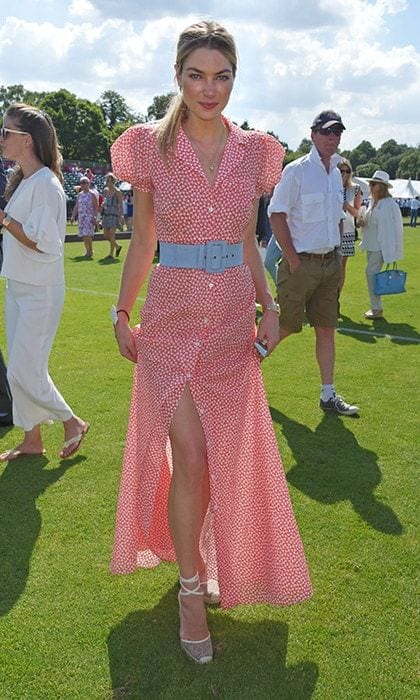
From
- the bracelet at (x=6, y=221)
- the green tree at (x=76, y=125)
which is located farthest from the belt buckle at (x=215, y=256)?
the green tree at (x=76, y=125)

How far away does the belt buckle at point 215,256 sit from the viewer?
2838 millimetres

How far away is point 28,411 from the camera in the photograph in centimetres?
478

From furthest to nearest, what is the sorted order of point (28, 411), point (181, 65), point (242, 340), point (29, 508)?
point (28, 411)
point (29, 508)
point (242, 340)
point (181, 65)

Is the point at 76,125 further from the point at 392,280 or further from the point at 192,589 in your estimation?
the point at 192,589

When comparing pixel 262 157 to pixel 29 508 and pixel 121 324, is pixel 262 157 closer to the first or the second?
pixel 121 324

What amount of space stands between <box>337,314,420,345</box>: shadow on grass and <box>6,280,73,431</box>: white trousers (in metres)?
5.01

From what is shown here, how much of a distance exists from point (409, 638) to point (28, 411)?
2.73m

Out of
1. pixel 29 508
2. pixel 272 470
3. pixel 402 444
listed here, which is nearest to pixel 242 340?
pixel 272 470

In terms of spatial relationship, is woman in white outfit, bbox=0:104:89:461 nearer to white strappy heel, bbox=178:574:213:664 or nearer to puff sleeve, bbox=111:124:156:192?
puff sleeve, bbox=111:124:156:192

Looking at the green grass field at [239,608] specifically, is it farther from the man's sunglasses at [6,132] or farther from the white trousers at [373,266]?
the white trousers at [373,266]

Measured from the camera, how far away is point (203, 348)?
9.44ft

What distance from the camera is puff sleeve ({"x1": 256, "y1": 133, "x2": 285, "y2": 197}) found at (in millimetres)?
3031

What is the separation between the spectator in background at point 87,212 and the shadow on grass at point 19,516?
48.0 feet

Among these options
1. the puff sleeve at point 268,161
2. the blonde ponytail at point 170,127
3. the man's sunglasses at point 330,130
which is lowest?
the puff sleeve at point 268,161
